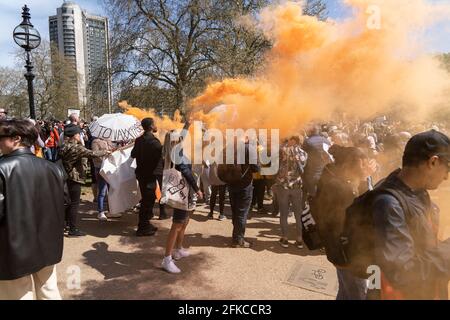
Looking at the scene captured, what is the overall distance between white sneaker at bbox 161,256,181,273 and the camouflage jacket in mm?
2323

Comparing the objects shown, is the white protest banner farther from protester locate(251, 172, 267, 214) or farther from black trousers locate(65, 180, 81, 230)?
protester locate(251, 172, 267, 214)

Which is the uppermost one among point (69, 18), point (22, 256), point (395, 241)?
point (69, 18)

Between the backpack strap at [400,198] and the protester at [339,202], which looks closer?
the backpack strap at [400,198]

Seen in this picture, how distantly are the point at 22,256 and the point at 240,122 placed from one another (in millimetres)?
4617

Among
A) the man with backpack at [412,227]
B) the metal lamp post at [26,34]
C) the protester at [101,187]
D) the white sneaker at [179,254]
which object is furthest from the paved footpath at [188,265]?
the metal lamp post at [26,34]

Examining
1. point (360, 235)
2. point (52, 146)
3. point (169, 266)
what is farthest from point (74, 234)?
point (52, 146)

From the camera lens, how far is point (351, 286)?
Answer: 244cm

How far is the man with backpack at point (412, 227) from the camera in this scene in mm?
1585

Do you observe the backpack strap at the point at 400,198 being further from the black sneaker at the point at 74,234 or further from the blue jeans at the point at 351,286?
the black sneaker at the point at 74,234

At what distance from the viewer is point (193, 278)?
3.99 meters

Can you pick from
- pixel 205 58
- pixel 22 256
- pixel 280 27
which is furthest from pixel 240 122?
pixel 205 58

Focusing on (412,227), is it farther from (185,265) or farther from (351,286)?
(185,265)

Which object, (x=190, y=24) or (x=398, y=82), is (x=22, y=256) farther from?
(x=190, y=24)

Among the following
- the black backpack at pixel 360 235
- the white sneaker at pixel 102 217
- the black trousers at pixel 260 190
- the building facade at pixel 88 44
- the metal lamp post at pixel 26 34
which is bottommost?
the white sneaker at pixel 102 217
